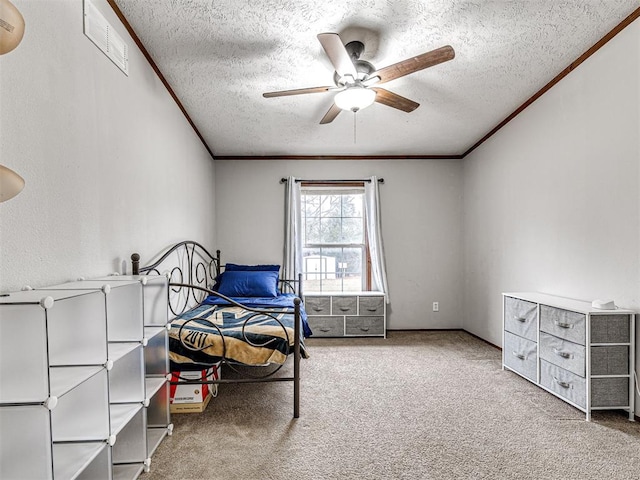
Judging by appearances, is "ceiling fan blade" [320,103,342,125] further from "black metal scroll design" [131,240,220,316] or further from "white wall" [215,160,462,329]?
"white wall" [215,160,462,329]

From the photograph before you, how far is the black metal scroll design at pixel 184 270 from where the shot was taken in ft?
8.93

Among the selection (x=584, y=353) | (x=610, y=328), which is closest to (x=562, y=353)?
(x=584, y=353)

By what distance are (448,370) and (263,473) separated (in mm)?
2071

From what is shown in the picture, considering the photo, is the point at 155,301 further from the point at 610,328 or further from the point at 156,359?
the point at 610,328

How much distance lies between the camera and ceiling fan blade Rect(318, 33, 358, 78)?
6.11 ft

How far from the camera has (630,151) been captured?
7.42ft

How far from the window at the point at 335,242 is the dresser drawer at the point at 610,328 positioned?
2.85m

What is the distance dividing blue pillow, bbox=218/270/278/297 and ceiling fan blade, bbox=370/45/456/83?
8.13ft

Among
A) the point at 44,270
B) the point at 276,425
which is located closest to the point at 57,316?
the point at 44,270

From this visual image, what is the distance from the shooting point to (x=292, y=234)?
4.71 m

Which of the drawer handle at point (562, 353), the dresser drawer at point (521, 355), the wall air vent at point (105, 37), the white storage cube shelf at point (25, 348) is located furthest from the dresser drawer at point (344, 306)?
the white storage cube shelf at point (25, 348)

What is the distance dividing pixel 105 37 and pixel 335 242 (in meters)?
3.47

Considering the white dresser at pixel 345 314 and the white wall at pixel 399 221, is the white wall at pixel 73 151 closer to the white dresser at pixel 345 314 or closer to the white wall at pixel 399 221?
the white wall at pixel 399 221

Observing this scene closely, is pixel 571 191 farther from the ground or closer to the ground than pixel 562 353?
farther from the ground
